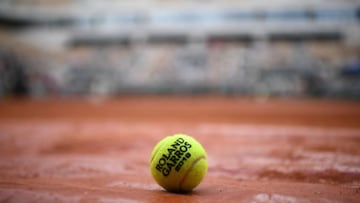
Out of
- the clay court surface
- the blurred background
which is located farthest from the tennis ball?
the blurred background

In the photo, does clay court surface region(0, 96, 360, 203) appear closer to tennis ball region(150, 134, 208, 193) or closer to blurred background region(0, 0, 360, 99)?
tennis ball region(150, 134, 208, 193)

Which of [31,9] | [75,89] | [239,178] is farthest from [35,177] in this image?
[31,9]

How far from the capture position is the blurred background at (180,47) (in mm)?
24672

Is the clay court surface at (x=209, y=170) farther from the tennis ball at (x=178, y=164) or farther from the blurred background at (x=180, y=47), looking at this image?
the blurred background at (x=180, y=47)

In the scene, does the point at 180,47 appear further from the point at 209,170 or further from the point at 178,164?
the point at 178,164

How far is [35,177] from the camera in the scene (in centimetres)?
370

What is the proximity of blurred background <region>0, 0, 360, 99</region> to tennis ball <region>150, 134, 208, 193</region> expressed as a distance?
22982 mm

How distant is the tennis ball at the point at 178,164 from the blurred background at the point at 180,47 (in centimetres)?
Result: 2298

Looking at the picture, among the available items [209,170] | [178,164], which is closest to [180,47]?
[209,170]

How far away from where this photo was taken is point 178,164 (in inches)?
114

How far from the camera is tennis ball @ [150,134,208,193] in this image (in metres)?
2.91

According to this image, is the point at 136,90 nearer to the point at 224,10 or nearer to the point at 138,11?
the point at 138,11

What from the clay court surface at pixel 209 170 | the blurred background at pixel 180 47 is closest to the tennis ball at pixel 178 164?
the clay court surface at pixel 209 170

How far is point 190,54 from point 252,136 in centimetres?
1985
